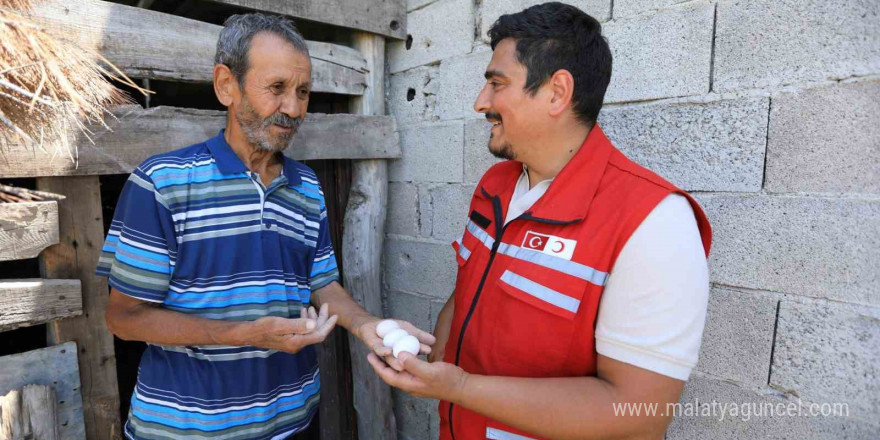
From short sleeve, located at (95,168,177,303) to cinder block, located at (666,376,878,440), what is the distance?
201cm

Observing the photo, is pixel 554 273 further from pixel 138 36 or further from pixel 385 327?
pixel 138 36

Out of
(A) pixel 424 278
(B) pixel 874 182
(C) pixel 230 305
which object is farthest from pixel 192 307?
(B) pixel 874 182

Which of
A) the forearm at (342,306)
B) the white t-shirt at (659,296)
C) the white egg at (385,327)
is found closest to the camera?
the white t-shirt at (659,296)

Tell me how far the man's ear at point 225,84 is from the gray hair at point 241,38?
2 centimetres

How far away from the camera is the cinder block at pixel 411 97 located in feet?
9.65

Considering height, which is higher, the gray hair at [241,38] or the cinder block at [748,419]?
the gray hair at [241,38]

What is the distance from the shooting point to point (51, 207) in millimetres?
1896

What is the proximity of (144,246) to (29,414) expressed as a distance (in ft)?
2.95

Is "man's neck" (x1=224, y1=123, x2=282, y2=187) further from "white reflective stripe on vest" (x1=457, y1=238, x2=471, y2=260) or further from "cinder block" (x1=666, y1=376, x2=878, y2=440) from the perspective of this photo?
"cinder block" (x1=666, y1=376, x2=878, y2=440)

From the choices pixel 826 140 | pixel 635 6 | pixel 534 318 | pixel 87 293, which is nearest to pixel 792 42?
pixel 826 140

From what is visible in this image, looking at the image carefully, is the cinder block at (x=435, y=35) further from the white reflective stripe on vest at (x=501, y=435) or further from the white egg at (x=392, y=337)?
the white reflective stripe on vest at (x=501, y=435)

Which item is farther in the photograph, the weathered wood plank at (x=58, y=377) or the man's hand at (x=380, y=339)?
the weathered wood plank at (x=58, y=377)

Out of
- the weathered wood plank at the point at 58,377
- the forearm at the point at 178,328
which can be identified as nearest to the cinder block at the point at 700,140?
the forearm at the point at 178,328

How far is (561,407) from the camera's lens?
128 centimetres
